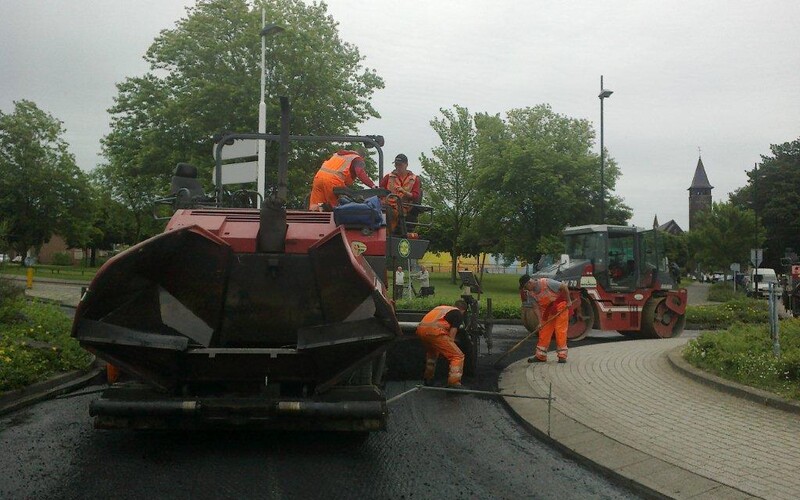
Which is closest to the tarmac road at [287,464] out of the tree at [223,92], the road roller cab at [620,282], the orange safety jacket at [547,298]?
the orange safety jacket at [547,298]

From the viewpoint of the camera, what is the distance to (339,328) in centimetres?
511

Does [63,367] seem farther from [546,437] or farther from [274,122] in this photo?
[274,122]

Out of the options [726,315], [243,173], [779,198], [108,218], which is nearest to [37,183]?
[108,218]

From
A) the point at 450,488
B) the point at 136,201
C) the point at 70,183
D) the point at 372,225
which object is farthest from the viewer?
the point at 136,201

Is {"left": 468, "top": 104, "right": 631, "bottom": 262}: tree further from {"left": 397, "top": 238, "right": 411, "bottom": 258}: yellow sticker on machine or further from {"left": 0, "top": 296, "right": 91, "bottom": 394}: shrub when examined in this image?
{"left": 397, "top": 238, "right": 411, "bottom": 258}: yellow sticker on machine

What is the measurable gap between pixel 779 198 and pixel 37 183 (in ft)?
176

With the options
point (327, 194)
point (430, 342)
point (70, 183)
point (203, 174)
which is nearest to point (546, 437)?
point (430, 342)

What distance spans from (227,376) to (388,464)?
4.58 ft

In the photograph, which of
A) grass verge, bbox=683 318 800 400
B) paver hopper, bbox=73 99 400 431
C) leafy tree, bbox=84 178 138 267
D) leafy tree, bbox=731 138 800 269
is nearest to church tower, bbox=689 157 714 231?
leafy tree, bbox=731 138 800 269

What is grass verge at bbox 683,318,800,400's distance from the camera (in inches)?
281

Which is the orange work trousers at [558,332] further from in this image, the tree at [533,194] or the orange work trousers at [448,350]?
the tree at [533,194]

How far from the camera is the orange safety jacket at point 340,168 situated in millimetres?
7598

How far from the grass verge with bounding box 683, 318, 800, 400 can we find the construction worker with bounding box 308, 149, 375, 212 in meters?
4.56

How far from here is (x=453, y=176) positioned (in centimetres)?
4272
